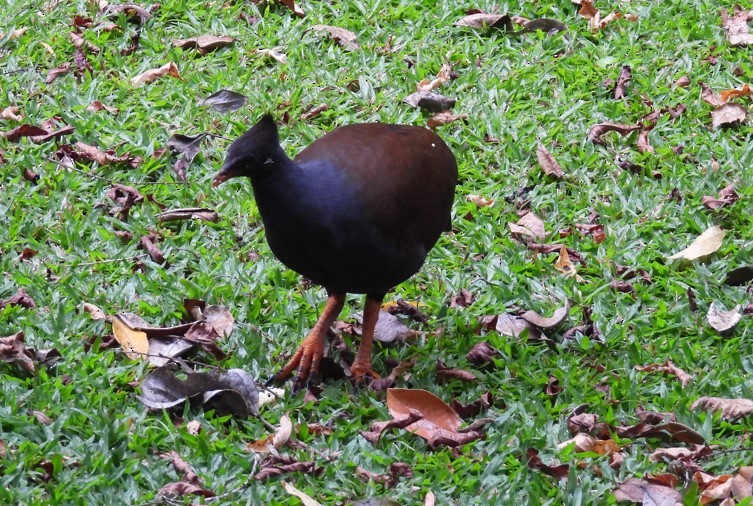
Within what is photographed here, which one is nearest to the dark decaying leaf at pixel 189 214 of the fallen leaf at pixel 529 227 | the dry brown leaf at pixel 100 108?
the dry brown leaf at pixel 100 108

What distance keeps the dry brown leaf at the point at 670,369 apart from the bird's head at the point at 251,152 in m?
2.11

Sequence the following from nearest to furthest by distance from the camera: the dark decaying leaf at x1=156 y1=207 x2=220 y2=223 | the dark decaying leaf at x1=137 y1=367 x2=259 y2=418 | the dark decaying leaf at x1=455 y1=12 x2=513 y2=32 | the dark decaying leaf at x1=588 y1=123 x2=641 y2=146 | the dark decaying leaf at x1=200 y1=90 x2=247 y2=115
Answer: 1. the dark decaying leaf at x1=137 y1=367 x2=259 y2=418
2. the dark decaying leaf at x1=156 y1=207 x2=220 y2=223
3. the dark decaying leaf at x1=588 y1=123 x2=641 y2=146
4. the dark decaying leaf at x1=200 y1=90 x2=247 y2=115
5. the dark decaying leaf at x1=455 y1=12 x2=513 y2=32

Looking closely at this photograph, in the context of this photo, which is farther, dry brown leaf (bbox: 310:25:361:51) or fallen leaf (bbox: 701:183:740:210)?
dry brown leaf (bbox: 310:25:361:51)

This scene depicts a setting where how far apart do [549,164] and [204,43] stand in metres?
2.75

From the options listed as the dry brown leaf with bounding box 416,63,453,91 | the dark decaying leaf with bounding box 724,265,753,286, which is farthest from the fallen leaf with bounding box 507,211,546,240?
the dry brown leaf with bounding box 416,63,453,91

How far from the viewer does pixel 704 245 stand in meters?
6.29

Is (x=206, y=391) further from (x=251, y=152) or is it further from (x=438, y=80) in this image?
(x=438, y=80)

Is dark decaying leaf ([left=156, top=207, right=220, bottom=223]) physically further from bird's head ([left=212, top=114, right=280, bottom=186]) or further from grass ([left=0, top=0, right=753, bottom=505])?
bird's head ([left=212, top=114, right=280, bottom=186])

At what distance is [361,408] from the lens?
5.11 meters

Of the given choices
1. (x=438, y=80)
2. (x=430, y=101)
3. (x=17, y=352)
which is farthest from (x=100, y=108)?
(x=17, y=352)

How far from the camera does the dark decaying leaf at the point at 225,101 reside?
7.54 metres

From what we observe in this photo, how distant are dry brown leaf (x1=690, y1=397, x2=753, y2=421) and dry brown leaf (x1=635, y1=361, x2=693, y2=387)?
0.79ft

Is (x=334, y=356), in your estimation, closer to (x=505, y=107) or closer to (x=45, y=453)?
(x=45, y=453)

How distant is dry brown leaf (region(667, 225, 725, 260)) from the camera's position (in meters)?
6.23
